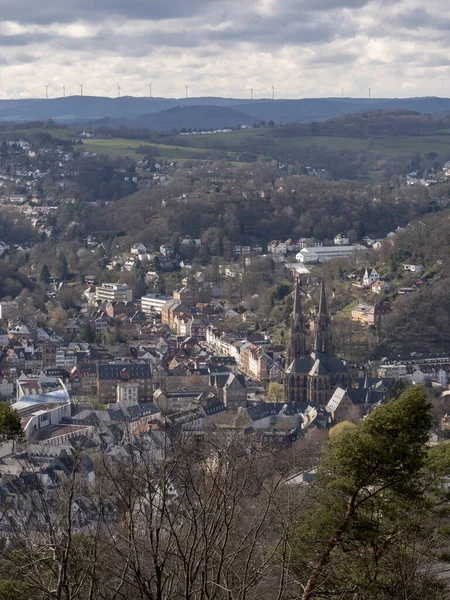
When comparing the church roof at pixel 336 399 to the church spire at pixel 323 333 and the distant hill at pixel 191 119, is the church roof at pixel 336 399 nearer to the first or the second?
the church spire at pixel 323 333

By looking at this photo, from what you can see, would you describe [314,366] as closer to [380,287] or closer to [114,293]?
[380,287]

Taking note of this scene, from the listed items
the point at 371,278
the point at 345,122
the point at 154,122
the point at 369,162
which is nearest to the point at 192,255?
the point at 371,278

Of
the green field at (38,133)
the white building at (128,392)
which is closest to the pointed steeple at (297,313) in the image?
the white building at (128,392)

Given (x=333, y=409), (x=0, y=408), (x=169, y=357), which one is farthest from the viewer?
(x=169, y=357)

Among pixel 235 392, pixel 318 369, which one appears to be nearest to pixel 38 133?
pixel 318 369

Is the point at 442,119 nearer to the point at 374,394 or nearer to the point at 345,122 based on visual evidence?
the point at 345,122

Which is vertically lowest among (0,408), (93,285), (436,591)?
(93,285)
